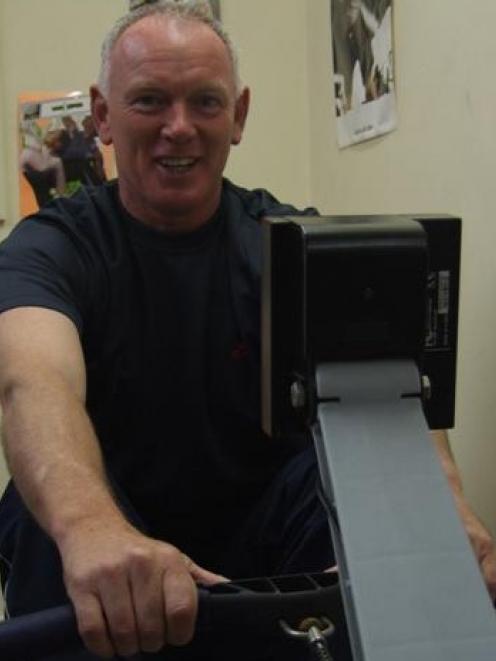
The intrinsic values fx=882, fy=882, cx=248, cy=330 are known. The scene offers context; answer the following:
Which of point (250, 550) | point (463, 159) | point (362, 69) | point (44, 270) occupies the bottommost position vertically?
point (250, 550)

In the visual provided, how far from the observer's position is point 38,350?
0.94 metres

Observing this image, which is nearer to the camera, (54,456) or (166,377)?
(54,456)

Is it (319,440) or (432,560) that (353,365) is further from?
(432,560)

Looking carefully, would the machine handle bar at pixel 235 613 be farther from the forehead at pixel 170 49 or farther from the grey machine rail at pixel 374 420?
the forehead at pixel 170 49

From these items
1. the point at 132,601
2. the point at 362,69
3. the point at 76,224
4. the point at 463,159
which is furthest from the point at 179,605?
the point at 362,69

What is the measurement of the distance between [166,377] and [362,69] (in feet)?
2.42

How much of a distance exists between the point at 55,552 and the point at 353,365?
0.44 meters

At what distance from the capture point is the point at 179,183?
127 cm

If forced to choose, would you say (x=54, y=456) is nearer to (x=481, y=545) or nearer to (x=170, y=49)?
(x=481, y=545)

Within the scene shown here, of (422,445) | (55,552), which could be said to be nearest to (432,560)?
(422,445)

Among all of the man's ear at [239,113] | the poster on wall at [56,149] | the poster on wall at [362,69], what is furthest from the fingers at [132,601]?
the poster on wall at [56,149]

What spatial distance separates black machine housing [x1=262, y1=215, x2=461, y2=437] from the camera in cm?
70

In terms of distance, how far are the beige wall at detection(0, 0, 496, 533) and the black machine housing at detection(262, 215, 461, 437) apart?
501 mm

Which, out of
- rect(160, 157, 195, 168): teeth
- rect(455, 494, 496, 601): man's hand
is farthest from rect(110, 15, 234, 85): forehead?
rect(455, 494, 496, 601): man's hand
